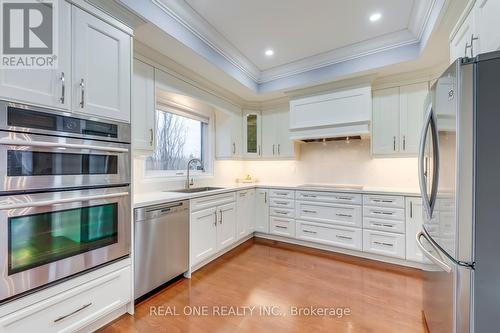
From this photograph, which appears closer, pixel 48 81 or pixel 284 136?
pixel 48 81

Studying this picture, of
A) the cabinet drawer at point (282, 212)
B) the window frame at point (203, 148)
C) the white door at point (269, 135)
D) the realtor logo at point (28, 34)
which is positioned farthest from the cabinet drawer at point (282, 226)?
the realtor logo at point (28, 34)

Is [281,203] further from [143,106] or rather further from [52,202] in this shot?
[52,202]

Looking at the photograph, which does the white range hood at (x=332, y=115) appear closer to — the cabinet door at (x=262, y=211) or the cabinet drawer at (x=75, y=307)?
the cabinet door at (x=262, y=211)

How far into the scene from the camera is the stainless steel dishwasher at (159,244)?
2.00 metres

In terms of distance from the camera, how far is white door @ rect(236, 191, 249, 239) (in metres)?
3.41

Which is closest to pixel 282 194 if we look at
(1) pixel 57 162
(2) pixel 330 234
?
(2) pixel 330 234

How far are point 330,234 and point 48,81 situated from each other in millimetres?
3303

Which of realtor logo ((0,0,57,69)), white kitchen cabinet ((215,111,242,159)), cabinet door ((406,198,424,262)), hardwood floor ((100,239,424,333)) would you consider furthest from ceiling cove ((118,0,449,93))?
hardwood floor ((100,239,424,333))

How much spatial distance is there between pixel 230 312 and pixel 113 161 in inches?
60.8

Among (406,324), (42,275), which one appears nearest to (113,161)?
(42,275)

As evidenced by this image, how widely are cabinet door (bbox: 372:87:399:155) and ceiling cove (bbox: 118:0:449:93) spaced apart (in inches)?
21.5

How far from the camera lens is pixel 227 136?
12.8 feet

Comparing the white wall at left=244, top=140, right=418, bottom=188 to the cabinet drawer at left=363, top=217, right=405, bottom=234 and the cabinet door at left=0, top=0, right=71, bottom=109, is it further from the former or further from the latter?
the cabinet door at left=0, top=0, right=71, bottom=109

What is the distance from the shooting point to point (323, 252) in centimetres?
327
